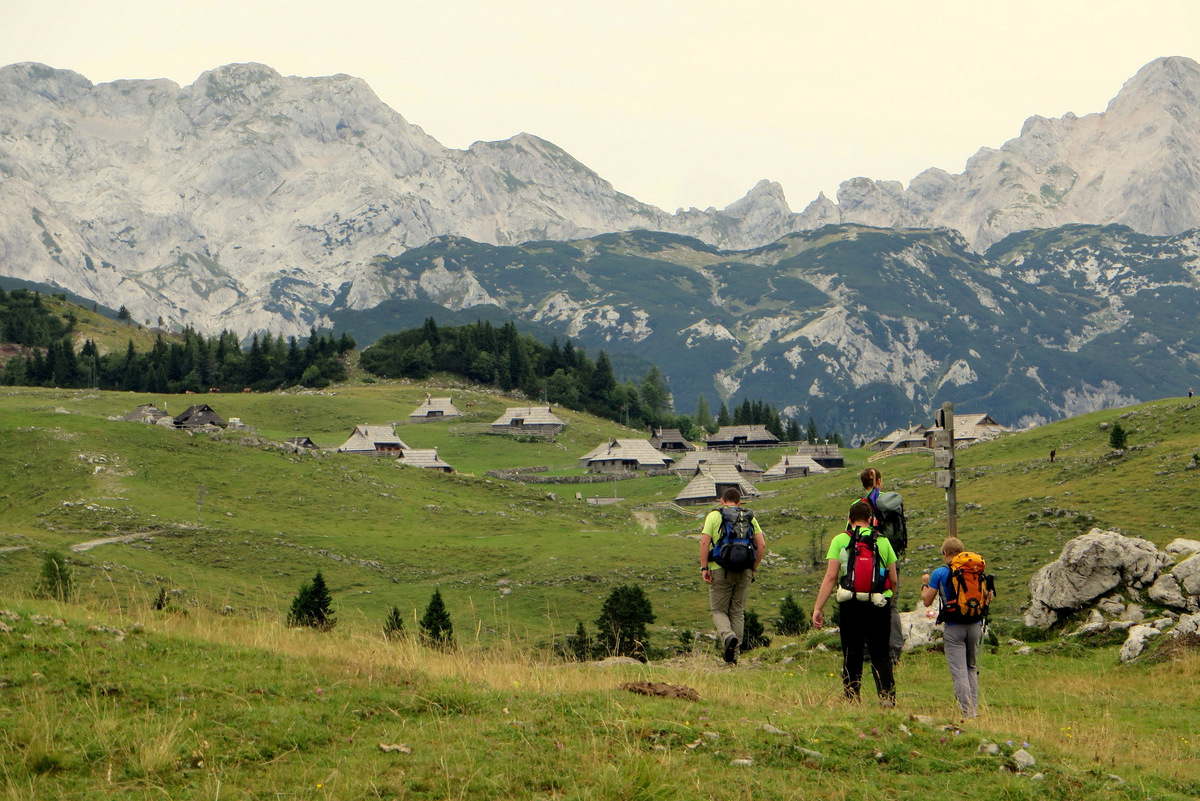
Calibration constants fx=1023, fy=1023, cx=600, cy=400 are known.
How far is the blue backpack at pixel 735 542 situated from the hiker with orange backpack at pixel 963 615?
2.98 m

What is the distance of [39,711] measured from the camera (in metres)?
10.5

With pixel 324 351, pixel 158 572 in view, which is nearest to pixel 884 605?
pixel 158 572

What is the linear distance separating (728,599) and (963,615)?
401cm

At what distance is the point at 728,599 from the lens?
57.2 feet

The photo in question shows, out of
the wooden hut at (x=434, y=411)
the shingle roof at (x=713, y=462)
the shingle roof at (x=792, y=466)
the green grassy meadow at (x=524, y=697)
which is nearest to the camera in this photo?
the green grassy meadow at (x=524, y=697)

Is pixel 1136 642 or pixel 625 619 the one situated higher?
pixel 1136 642

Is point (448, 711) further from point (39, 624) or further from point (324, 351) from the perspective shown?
point (324, 351)

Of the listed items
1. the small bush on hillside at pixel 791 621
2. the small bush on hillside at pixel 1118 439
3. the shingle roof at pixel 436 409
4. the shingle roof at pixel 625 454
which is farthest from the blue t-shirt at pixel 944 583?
the shingle roof at pixel 436 409

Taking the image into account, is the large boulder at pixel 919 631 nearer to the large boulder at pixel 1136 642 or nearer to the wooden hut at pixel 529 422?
the large boulder at pixel 1136 642

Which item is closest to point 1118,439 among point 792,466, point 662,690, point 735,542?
point 735,542

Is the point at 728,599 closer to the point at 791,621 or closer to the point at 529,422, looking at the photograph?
the point at 791,621

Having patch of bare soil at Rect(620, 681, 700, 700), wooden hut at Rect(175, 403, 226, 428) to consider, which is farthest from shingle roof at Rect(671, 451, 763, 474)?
patch of bare soil at Rect(620, 681, 700, 700)

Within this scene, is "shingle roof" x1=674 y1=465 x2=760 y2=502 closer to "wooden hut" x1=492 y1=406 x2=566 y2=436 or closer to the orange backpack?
"wooden hut" x1=492 y1=406 x2=566 y2=436

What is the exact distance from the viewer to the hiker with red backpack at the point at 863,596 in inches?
562
